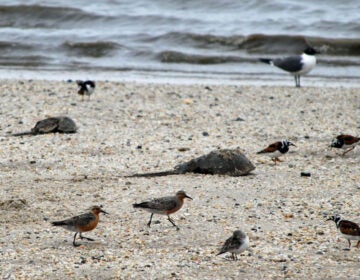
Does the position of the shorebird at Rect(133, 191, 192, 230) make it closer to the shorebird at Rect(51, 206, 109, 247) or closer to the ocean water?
the shorebird at Rect(51, 206, 109, 247)

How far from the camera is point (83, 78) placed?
19203 mm

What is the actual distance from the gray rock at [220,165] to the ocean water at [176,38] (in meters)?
9.16

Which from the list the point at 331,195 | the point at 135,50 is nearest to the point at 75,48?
the point at 135,50

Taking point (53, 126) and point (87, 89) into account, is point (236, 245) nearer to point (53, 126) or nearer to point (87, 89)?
point (53, 126)

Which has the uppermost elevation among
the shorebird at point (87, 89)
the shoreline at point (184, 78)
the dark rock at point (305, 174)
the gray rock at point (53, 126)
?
the shorebird at point (87, 89)

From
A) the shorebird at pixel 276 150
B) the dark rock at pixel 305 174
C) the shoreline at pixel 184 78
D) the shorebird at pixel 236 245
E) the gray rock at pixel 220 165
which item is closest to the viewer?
the shorebird at pixel 236 245

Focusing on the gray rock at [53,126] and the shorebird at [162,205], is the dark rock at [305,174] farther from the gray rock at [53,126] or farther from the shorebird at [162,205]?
the gray rock at [53,126]

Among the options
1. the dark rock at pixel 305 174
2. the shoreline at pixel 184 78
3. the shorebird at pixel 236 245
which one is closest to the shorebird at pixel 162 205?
the shorebird at pixel 236 245

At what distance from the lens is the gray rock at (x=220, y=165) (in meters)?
10.1

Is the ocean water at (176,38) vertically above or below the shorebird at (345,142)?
above

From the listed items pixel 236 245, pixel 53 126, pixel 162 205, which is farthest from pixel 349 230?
pixel 53 126

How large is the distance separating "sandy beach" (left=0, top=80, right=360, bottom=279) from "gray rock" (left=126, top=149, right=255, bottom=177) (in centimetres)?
16

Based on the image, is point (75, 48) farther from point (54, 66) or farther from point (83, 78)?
point (83, 78)

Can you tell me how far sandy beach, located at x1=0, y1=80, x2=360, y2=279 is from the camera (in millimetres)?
7234
